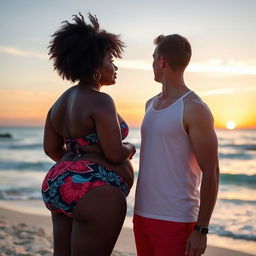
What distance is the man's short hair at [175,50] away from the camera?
2760mm

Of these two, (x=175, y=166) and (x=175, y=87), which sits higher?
(x=175, y=87)

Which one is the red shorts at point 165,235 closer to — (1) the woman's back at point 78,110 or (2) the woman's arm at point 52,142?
(1) the woman's back at point 78,110

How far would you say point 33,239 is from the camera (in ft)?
21.3

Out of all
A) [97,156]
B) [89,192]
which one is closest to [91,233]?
[89,192]

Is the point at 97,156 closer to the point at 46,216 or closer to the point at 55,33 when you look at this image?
the point at 55,33

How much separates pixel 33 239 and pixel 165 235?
13.8 ft

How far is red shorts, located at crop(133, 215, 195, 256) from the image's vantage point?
8.75 feet

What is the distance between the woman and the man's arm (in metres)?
0.42

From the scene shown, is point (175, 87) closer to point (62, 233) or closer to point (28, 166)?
point (62, 233)

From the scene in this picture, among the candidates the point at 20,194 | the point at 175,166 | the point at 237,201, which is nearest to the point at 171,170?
the point at 175,166

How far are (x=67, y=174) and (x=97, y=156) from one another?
204mm

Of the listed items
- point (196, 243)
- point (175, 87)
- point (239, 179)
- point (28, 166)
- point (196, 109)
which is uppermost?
point (175, 87)

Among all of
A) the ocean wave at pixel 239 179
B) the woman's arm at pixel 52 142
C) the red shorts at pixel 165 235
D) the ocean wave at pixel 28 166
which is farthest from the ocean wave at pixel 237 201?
the ocean wave at pixel 28 166

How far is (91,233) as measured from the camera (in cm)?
264
